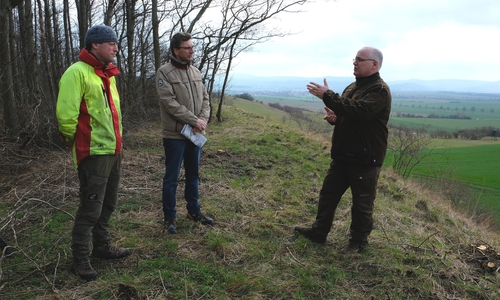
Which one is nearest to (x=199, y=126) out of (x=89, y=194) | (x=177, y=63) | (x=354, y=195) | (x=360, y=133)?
(x=177, y=63)

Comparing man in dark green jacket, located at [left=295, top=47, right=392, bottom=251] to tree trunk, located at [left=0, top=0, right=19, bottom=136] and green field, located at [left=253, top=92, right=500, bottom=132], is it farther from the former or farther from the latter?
green field, located at [left=253, top=92, right=500, bottom=132]

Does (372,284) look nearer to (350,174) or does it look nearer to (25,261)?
(350,174)

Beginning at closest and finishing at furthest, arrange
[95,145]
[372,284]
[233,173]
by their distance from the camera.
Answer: [95,145] < [372,284] < [233,173]

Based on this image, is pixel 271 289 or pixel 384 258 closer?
pixel 271 289

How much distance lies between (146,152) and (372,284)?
5790 millimetres

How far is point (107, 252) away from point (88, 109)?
52.3 inches

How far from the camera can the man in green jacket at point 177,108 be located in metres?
3.49

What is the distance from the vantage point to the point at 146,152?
7.61 m

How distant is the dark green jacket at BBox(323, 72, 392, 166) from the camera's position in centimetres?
320

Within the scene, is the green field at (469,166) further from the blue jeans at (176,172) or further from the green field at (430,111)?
the blue jeans at (176,172)

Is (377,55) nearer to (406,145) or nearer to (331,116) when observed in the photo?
(331,116)

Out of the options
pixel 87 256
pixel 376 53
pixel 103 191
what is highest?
pixel 376 53

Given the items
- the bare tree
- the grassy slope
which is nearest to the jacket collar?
the grassy slope

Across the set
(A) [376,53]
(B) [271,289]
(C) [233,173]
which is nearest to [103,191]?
(B) [271,289]
